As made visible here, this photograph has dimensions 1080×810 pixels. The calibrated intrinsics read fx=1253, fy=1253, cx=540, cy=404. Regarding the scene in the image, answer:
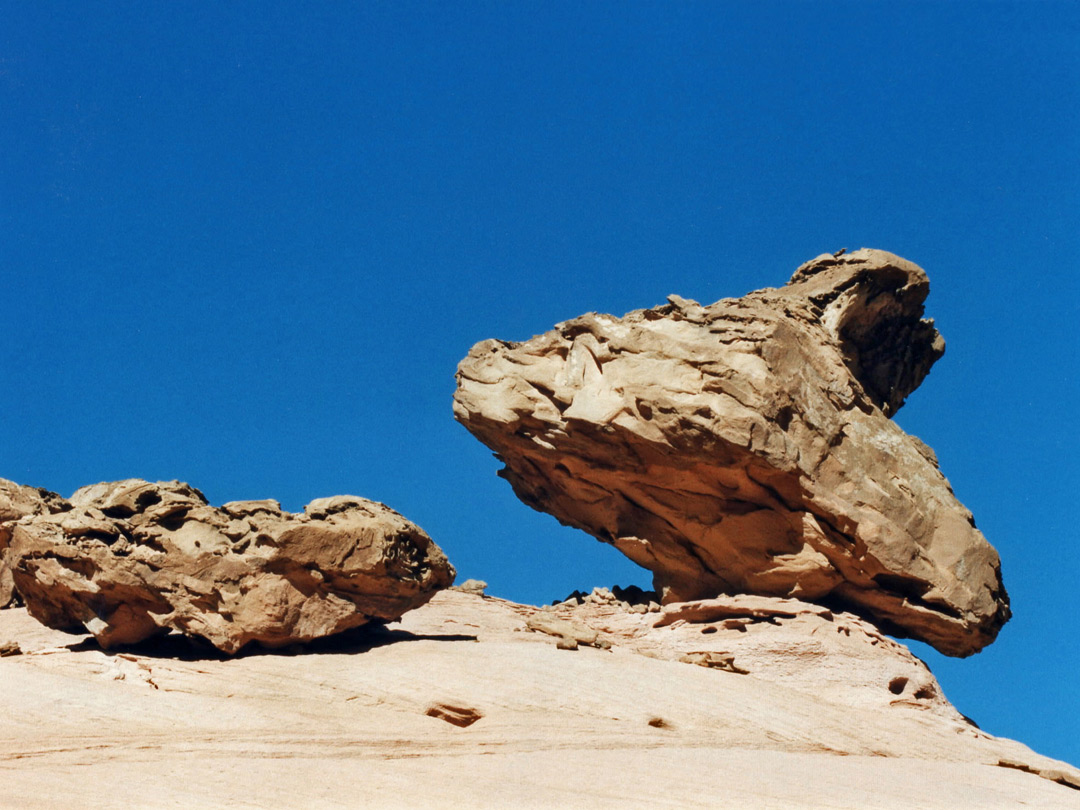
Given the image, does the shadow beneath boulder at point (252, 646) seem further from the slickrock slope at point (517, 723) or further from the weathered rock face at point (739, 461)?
the weathered rock face at point (739, 461)

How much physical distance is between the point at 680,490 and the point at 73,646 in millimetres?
11124

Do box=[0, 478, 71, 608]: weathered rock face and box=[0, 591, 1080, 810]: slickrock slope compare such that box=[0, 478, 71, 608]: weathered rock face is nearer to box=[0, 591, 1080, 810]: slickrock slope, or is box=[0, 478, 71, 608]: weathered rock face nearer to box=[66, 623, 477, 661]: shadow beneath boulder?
box=[0, 591, 1080, 810]: slickrock slope

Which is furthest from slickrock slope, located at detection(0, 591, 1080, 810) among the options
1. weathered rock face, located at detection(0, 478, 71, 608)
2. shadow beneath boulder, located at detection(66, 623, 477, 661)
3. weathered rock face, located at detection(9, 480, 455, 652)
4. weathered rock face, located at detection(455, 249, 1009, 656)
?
weathered rock face, located at detection(0, 478, 71, 608)

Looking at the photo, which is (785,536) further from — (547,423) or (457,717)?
(457,717)

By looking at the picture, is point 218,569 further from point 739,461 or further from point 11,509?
point 739,461

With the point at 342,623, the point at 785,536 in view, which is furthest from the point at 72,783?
the point at 785,536

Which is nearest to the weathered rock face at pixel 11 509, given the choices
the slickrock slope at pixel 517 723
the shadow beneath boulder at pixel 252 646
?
the slickrock slope at pixel 517 723

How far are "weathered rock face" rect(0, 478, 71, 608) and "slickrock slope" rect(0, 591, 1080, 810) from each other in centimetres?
180

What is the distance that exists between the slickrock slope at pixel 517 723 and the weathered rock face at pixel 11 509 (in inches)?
70.8

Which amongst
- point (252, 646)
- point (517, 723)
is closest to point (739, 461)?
point (517, 723)

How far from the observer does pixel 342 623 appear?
1992cm

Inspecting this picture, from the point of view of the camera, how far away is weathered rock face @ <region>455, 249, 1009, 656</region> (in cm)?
2306

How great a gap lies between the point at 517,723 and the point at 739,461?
25.2 ft

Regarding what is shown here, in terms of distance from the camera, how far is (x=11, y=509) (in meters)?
25.0
